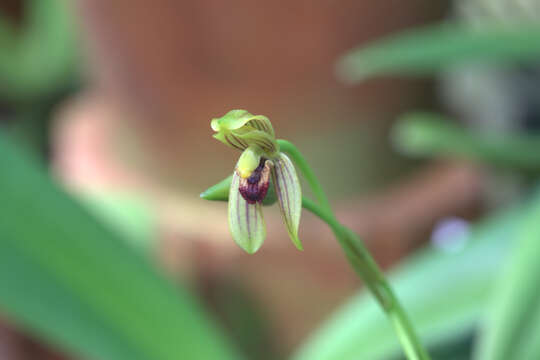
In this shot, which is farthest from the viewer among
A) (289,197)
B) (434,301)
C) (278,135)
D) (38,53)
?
(38,53)

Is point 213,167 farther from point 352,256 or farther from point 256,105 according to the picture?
point 352,256

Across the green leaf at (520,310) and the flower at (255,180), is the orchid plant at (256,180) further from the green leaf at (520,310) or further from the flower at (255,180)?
the green leaf at (520,310)

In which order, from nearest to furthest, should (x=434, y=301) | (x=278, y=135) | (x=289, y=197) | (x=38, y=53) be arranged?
(x=289, y=197) → (x=434, y=301) → (x=278, y=135) → (x=38, y=53)

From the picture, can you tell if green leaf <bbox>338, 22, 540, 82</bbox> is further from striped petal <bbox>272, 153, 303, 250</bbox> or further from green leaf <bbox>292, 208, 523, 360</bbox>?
striped petal <bbox>272, 153, 303, 250</bbox>

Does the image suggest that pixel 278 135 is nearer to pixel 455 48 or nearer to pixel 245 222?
pixel 455 48

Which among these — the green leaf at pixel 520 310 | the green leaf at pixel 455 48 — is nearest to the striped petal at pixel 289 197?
the green leaf at pixel 520 310

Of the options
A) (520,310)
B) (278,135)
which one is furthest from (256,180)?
(278,135)

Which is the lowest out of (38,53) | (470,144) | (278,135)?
(470,144)

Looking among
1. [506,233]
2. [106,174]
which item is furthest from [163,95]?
[506,233]
